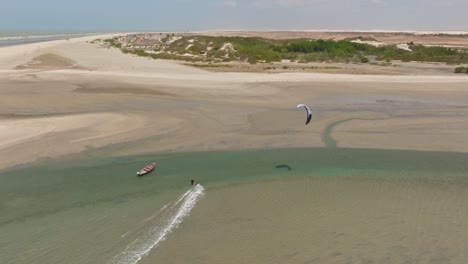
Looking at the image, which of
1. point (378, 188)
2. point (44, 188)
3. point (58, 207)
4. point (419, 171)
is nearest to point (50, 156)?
point (44, 188)

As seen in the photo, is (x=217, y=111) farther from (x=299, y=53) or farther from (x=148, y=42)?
(x=148, y=42)

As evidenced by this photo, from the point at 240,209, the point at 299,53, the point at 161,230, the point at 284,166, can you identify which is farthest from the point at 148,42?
the point at 161,230

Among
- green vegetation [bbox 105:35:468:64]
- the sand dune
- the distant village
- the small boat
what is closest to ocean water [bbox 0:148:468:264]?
the small boat

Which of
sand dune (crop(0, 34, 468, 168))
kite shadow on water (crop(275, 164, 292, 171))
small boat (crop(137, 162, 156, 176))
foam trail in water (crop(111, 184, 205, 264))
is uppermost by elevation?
sand dune (crop(0, 34, 468, 168))

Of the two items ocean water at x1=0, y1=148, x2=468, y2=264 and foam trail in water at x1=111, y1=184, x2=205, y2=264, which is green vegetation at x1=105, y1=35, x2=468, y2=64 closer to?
ocean water at x1=0, y1=148, x2=468, y2=264

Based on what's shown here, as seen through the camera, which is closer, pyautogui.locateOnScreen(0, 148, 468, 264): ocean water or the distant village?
pyautogui.locateOnScreen(0, 148, 468, 264): ocean water

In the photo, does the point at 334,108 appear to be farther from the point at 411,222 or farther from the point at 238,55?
the point at 238,55

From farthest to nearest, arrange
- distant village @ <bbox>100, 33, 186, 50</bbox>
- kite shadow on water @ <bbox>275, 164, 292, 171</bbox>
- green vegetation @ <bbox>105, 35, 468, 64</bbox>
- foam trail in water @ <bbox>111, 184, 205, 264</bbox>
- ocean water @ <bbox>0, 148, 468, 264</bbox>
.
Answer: distant village @ <bbox>100, 33, 186, 50</bbox>, green vegetation @ <bbox>105, 35, 468, 64</bbox>, kite shadow on water @ <bbox>275, 164, 292, 171</bbox>, ocean water @ <bbox>0, 148, 468, 264</bbox>, foam trail in water @ <bbox>111, 184, 205, 264</bbox>
